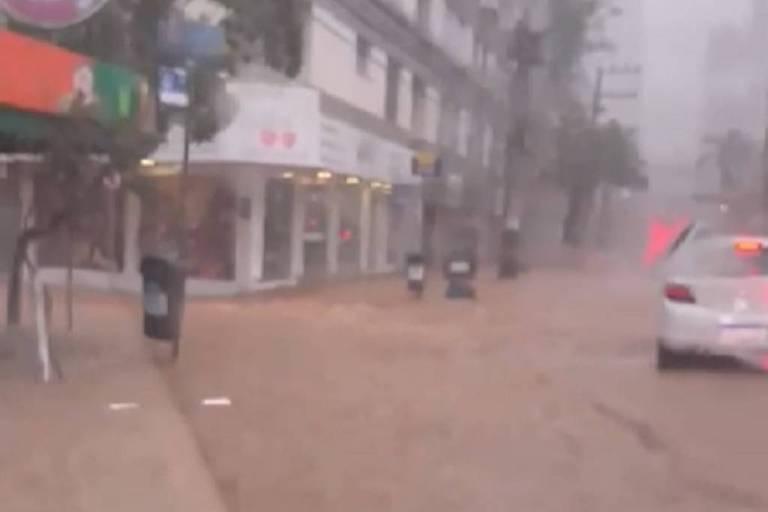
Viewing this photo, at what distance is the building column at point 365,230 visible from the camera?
4175 cm

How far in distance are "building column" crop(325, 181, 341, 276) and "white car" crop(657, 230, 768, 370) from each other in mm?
21006

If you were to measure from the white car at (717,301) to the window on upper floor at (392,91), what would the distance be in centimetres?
2746

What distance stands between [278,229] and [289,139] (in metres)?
4.15

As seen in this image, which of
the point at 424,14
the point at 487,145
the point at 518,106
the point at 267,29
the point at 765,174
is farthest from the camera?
the point at 487,145

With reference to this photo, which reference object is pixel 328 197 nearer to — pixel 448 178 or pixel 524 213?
pixel 448 178

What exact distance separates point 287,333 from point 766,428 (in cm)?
941

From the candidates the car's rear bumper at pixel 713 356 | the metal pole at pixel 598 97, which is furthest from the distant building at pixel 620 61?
the car's rear bumper at pixel 713 356

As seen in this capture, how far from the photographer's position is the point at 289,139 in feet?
95.9

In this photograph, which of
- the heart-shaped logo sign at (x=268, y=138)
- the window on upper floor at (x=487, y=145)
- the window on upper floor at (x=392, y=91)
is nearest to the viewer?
the heart-shaped logo sign at (x=268, y=138)

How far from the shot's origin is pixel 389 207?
45750 mm

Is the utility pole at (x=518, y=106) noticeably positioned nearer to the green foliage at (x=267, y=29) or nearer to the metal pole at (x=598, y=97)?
the metal pole at (x=598, y=97)

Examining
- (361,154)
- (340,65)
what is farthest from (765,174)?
(340,65)

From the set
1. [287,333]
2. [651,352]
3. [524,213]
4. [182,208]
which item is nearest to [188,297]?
[182,208]

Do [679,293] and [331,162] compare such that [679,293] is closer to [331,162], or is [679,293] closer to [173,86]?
[173,86]
